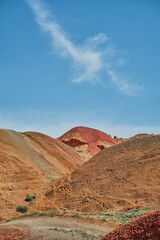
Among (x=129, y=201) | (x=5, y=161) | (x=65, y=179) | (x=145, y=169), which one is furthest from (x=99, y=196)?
(x=5, y=161)

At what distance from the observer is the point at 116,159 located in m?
19.4

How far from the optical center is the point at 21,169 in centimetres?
2094

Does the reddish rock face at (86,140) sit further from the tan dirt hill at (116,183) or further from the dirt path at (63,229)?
the dirt path at (63,229)

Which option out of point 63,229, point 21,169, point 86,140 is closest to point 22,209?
point 63,229

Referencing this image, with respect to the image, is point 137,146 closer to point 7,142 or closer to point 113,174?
point 113,174

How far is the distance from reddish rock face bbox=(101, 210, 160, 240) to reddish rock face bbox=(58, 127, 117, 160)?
42841 mm

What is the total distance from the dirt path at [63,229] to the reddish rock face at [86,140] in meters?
37.5

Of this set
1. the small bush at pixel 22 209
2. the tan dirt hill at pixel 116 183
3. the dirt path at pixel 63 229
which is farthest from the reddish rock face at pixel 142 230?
the small bush at pixel 22 209

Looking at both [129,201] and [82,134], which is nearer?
[129,201]

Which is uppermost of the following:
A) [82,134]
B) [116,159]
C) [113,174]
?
[82,134]

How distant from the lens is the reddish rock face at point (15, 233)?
8508mm

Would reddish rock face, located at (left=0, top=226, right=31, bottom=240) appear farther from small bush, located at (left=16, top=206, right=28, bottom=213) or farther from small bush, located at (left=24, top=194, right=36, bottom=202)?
small bush, located at (left=24, top=194, right=36, bottom=202)

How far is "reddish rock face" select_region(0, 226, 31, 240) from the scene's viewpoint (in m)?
8.51

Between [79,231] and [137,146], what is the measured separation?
12292mm
